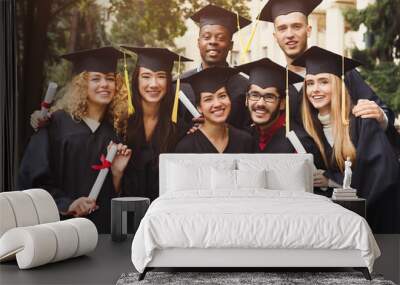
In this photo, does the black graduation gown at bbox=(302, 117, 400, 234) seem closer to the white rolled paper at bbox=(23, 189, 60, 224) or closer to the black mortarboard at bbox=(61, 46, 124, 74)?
the black mortarboard at bbox=(61, 46, 124, 74)

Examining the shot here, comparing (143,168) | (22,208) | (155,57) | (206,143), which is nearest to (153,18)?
(155,57)

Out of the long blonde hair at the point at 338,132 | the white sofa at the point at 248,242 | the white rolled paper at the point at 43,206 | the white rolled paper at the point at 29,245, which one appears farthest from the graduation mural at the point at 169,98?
the white sofa at the point at 248,242

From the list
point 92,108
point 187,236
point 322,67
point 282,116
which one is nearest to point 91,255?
point 187,236

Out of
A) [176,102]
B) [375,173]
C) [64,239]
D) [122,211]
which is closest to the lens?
[64,239]

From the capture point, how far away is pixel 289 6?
7438mm

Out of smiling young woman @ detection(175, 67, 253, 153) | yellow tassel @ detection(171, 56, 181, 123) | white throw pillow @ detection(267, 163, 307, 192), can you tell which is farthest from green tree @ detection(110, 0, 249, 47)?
white throw pillow @ detection(267, 163, 307, 192)

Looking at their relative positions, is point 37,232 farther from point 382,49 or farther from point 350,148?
point 382,49

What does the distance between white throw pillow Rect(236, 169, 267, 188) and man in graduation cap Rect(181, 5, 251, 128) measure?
0.92 m

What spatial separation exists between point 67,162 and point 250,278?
3.29 m

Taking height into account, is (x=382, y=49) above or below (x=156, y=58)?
above

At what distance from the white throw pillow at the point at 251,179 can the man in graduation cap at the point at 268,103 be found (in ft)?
2.58

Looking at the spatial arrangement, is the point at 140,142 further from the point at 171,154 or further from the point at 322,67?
the point at 322,67

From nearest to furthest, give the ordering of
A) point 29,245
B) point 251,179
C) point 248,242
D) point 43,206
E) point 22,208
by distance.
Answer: point 248,242, point 29,245, point 22,208, point 43,206, point 251,179

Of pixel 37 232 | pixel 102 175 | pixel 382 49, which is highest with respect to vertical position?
pixel 382 49
